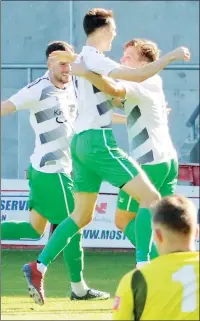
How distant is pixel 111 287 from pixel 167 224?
473 cm

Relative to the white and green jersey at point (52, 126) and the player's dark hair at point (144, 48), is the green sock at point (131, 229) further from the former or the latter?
the player's dark hair at point (144, 48)

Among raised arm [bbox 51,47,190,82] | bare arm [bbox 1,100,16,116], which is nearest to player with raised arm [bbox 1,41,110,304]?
bare arm [bbox 1,100,16,116]

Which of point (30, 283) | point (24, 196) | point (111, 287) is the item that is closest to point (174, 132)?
point (24, 196)

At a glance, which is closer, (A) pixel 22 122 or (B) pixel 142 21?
(A) pixel 22 122

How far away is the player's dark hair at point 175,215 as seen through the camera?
4.57 meters

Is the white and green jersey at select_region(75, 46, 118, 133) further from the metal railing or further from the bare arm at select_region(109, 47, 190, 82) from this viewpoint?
the metal railing

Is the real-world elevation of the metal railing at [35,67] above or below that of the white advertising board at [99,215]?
above

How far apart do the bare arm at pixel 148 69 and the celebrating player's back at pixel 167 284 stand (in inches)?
98.5

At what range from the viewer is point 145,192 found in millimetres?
7281

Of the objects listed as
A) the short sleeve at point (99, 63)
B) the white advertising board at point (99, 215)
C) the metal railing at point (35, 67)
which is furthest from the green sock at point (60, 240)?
the metal railing at point (35, 67)

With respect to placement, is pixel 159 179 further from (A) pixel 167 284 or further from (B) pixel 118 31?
(B) pixel 118 31

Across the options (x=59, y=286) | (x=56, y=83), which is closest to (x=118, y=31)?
(x=59, y=286)

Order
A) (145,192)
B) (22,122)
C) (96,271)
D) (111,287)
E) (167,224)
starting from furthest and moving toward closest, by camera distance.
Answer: (22,122), (96,271), (111,287), (145,192), (167,224)

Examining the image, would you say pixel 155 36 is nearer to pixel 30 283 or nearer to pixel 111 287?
pixel 111 287
